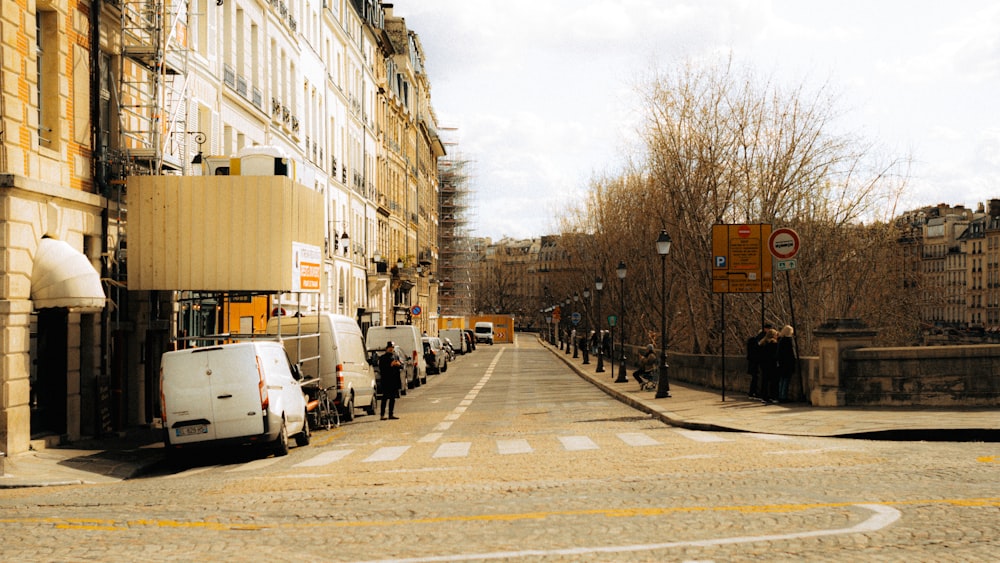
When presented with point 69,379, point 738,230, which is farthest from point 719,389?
point 69,379

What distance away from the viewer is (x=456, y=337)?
85.2m

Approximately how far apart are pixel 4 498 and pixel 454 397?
23.4 meters

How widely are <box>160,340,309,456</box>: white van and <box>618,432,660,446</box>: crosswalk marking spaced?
217 inches

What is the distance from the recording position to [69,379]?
2070cm

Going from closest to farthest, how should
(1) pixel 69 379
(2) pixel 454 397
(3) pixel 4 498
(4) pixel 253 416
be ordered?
(3) pixel 4 498
(4) pixel 253 416
(1) pixel 69 379
(2) pixel 454 397

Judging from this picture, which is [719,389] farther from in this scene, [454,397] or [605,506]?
[605,506]

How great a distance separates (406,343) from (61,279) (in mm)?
24743

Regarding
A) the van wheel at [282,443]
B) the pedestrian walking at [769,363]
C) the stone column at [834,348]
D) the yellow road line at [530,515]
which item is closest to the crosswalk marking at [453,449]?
the van wheel at [282,443]

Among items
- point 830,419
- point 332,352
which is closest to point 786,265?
point 830,419

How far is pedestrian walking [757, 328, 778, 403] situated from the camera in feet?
81.5

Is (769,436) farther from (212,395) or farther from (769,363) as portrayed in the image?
(212,395)

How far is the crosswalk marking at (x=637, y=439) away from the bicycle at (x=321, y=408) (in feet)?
22.6

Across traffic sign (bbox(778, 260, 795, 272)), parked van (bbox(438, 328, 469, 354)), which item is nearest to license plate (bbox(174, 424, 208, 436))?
traffic sign (bbox(778, 260, 795, 272))

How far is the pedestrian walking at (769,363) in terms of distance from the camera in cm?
2484
